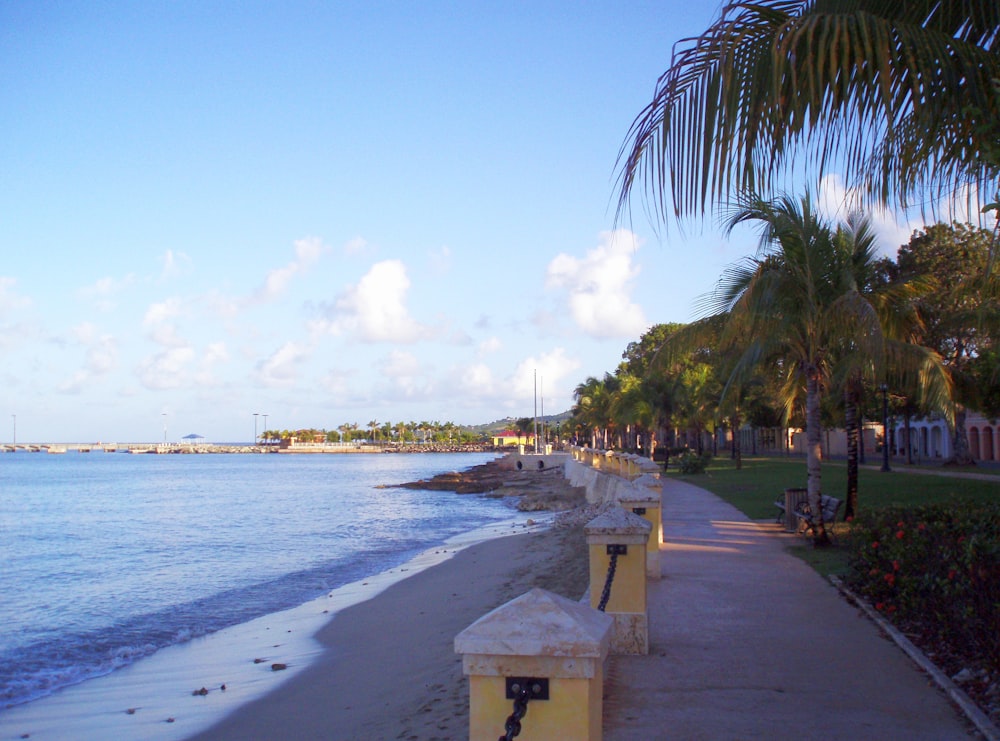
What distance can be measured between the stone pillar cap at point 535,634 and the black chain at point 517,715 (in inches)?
5.8

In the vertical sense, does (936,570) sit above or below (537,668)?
below

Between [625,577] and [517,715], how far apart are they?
445cm

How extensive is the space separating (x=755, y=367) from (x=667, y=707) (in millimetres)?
10269

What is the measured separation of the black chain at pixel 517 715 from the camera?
2.88 meters

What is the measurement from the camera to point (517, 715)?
Answer: 292cm

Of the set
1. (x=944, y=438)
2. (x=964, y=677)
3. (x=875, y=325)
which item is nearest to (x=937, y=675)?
(x=964, y=677)

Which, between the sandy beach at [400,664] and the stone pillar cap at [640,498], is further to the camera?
the stone pillar cap at [640,498]

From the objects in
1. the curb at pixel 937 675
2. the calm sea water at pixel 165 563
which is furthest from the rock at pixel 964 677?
→ the calm sea water at pixel 165 563

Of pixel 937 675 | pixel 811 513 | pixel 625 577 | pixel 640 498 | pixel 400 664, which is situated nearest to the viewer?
pixel 937 675

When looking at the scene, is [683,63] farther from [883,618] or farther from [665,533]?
[665,533]

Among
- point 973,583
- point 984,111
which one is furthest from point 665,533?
point 984,111

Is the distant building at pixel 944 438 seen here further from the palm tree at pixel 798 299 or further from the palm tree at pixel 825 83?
the palm tree at pixel 825 83

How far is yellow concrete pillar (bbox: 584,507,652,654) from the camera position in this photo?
23.5ft

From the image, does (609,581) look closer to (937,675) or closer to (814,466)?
(937,675)
